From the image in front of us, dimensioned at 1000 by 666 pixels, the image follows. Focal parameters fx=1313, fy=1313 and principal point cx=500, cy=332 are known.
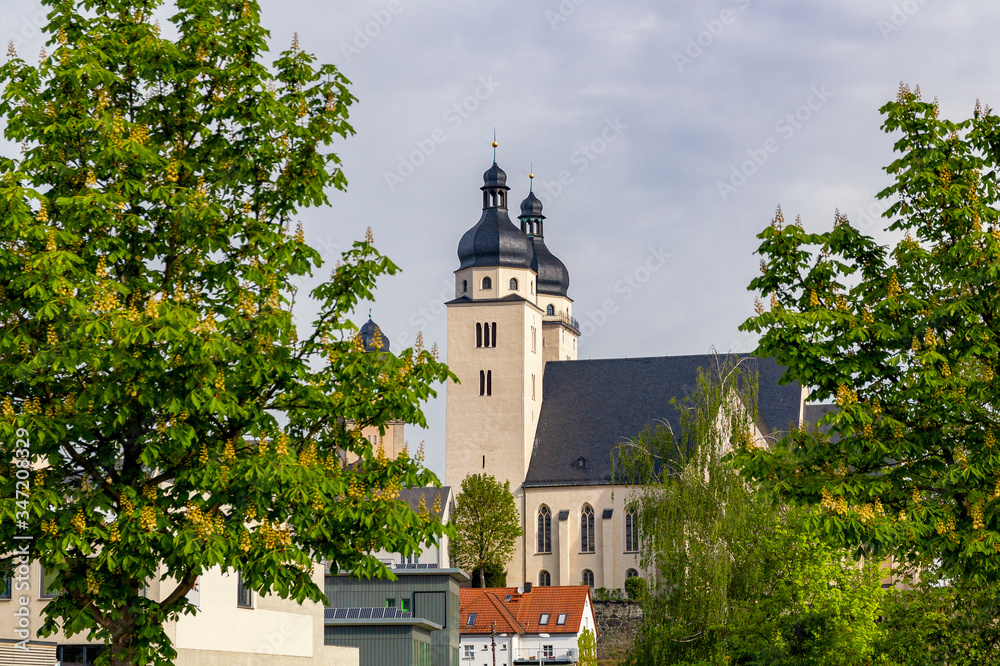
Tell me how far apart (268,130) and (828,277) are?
595 centimetres

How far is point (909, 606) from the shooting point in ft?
78.2

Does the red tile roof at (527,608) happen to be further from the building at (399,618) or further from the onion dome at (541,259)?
the onion dome at (541,259)

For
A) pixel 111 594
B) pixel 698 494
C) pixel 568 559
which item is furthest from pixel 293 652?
Result: pixel 568 559

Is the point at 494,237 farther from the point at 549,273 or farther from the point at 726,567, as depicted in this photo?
the point at 726,567

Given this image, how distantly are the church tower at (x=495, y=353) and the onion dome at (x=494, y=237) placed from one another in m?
0.06

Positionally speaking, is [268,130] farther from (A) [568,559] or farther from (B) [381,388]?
(A) [568,559]

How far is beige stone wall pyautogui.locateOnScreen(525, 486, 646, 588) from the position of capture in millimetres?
71125

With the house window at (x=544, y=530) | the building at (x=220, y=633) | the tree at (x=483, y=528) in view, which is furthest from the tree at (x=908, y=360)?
the house window at (x=544, y=530)

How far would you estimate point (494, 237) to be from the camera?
78.1 meters

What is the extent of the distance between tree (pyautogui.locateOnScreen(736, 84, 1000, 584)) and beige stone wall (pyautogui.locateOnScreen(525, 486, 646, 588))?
57.6 meters

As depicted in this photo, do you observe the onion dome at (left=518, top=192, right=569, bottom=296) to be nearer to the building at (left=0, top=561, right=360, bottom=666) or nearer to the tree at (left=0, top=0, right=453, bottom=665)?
the building at (left=0, top=561, right=360, bottom=666)

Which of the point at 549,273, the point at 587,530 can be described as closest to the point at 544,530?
the point at 587,530

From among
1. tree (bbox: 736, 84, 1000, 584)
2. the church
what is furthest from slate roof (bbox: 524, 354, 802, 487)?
tree (bbox: 736, 84, 1000, 584)

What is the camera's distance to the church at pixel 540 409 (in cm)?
7175
